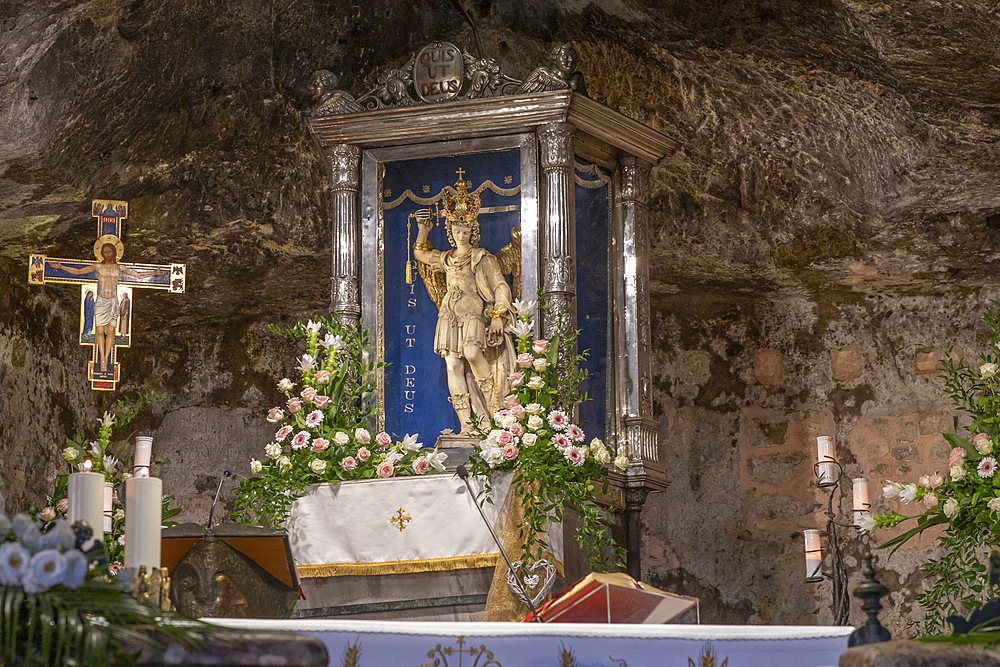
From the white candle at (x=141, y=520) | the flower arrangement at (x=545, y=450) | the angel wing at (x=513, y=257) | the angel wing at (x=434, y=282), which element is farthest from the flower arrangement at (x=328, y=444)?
the white candle at (x=141, y=520)

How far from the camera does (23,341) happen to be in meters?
8.98

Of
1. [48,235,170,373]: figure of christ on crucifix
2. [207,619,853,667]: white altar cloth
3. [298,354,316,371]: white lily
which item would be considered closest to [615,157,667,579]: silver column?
[298,354,316,371]: white lily

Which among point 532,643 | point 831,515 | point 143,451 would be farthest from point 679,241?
point 532,643

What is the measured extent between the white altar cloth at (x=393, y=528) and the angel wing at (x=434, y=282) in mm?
1128

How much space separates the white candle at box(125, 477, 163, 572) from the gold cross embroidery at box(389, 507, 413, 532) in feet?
10.9

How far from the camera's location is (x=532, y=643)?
4.43 metres

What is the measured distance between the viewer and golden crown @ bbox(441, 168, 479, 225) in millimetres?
7770

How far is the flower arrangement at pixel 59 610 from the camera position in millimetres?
2590

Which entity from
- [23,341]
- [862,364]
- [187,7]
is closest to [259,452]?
[23,341]

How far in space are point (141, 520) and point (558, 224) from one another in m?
4.26

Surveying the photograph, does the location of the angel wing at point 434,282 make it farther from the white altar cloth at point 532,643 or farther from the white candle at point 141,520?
the white candle at point 141,520

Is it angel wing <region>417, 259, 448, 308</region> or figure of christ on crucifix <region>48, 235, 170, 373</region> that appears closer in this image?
angel wing <region>417, 259, 448, 308</region>

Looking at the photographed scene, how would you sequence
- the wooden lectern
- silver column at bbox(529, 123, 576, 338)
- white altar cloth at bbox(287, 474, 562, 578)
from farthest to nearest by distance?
silver column at bbox(529, 123, 576, 338) < white altar cloth at bbox(287, 474, 562, 578) < the wooden lectern

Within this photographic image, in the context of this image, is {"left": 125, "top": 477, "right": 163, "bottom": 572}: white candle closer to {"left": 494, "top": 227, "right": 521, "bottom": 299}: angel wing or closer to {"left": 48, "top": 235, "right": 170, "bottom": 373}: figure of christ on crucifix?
{"left": 494, "top": 227, "right": 521, "bottom": 299}: angel wing
